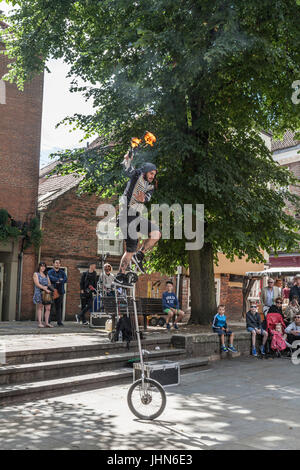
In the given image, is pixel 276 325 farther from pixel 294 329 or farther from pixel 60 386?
pixel 60 386

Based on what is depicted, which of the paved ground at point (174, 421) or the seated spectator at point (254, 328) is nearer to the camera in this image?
the paved ground at point (174, 421)

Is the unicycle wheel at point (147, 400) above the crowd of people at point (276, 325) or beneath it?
beneath

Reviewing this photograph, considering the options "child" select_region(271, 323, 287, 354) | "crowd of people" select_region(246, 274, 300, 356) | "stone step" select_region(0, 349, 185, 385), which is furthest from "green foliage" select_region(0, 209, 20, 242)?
"child" select_region(271, 323, 287, 354)

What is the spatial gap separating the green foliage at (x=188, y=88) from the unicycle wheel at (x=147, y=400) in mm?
8044

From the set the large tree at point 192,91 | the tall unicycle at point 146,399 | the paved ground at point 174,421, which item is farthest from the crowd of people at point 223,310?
the tall unicycle at point 146,399

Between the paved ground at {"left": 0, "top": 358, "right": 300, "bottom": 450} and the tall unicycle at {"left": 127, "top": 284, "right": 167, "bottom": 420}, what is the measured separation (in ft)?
0.43

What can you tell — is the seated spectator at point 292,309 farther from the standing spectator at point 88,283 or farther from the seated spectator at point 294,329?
the standing spectator at point 88,283

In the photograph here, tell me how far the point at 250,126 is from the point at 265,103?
1.08 metres

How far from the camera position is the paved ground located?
5918 millimetres

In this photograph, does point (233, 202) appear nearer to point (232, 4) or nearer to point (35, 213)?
point (232, 4)

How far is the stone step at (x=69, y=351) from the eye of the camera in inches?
364

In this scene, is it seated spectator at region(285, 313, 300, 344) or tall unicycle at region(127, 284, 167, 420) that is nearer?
tall unicycle at region(127, 284, 167, 420)

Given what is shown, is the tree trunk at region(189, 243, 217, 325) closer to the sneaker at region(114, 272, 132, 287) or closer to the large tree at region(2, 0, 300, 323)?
the large tree at region(2, 0, 300, 323)
